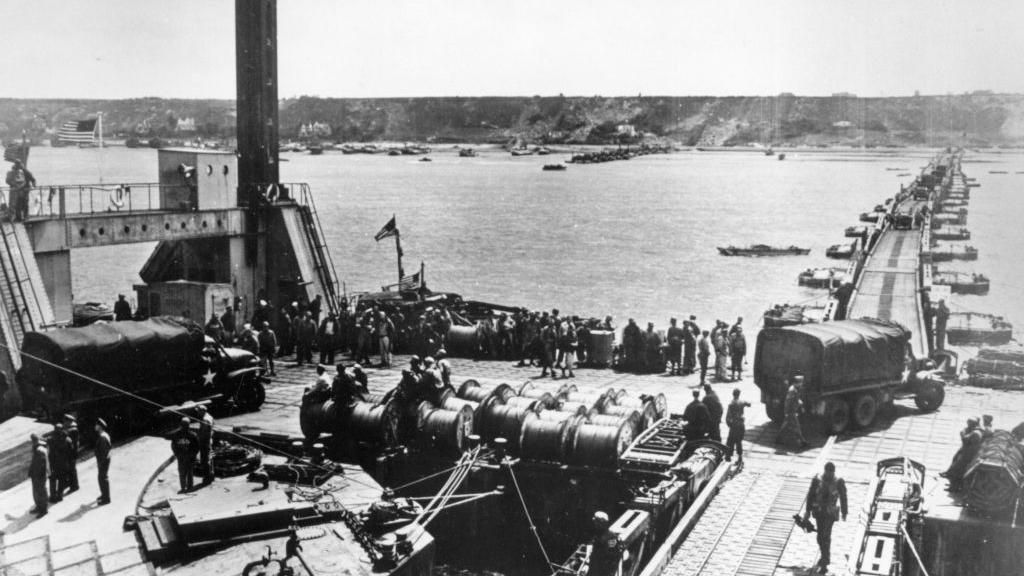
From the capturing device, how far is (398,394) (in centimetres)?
1802

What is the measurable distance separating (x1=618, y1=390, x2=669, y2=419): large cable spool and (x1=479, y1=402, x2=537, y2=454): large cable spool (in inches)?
79.1

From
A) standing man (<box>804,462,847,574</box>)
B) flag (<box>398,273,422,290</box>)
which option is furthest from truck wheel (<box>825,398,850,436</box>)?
flag (<box>398,273,422,290</box>)

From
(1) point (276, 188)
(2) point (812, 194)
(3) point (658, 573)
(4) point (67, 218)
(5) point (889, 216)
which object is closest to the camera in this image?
(3) point (658, 573)

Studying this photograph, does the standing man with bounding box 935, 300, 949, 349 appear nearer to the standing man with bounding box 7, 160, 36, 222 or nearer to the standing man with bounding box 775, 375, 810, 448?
the standing man with bounding box 775, 375, 810, 448

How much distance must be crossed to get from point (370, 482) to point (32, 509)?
5234 mm

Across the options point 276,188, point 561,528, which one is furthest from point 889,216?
point 561,528

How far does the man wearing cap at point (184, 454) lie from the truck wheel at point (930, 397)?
51.7 feet

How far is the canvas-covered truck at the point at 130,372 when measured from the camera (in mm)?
16500

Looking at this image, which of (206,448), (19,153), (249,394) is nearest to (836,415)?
(206,448)

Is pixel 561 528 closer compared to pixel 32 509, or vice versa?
pixel 32 509

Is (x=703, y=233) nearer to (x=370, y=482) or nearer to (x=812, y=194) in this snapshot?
(x=812, y=194)

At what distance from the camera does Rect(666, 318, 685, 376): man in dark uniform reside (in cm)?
2494

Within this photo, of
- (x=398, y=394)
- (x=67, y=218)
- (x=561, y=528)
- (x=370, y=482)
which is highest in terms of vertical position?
(x=67, y=218)

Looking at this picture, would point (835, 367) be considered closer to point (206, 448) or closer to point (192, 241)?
point (206, 448)
